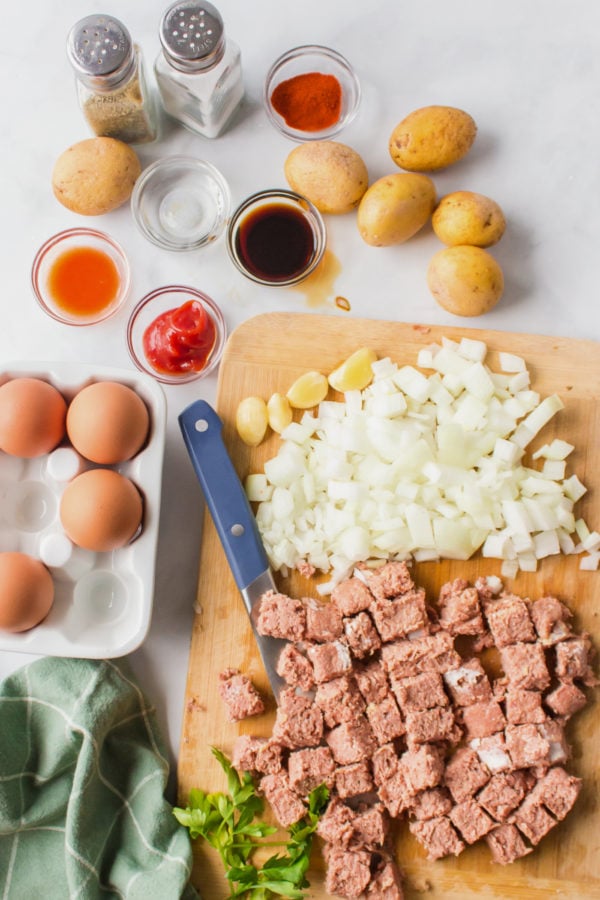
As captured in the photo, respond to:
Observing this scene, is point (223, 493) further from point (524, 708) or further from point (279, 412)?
point (524, 708)

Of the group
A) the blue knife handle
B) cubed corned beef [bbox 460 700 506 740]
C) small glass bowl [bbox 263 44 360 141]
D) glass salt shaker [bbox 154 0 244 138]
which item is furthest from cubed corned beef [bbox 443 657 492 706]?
glass salt shaker [bbox 154 0 244 138]

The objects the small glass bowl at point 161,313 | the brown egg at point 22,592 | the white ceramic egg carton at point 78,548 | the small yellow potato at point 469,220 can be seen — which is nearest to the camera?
the brown egg at point 22,592

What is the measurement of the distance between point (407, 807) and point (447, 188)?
1822 mm

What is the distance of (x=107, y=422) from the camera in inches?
88.0

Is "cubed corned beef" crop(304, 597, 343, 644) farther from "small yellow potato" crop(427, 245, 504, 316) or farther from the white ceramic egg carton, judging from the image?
"small yellow potato" crop(427, 245, 504, 316)

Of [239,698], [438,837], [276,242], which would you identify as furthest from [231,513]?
[438,837]

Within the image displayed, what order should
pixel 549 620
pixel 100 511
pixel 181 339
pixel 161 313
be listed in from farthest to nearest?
1. pixel 161 313
2. pixel 181 339
3. pixel 549 620
4. pixel 100 511

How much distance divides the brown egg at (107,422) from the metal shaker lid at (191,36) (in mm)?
921

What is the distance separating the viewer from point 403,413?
8.33 feet

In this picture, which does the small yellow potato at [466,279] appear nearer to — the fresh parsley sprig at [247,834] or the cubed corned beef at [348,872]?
the fresh parsley sprig at [247,834]

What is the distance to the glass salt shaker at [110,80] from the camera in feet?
7.80

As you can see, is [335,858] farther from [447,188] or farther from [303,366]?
[447,188]

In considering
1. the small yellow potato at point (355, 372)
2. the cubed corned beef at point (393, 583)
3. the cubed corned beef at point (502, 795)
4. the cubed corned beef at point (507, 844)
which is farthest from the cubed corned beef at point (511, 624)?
the small yellow potato at point (355, 372)

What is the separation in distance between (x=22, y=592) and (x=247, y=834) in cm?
90
